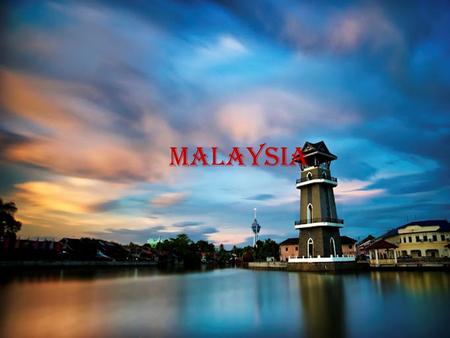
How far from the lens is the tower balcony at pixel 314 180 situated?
1459 inches

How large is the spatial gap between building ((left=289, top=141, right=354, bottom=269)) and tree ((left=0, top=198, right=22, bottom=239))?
37223 millimetres

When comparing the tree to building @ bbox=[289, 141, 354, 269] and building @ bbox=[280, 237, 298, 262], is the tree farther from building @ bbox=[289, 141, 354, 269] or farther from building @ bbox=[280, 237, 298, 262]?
building @ bbox=[280, 237, 298, 262]

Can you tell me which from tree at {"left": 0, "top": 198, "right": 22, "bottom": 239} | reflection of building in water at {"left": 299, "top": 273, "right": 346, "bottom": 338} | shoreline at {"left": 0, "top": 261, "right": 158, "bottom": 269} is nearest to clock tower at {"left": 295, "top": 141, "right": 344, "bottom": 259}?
reflection of building in water at {"left": 299, "top": 273, "right": 346, "bottom": 338}

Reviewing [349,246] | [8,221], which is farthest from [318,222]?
[8,221]

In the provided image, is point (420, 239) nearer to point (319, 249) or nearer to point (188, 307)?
point (319, 249)

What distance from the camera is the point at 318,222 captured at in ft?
118

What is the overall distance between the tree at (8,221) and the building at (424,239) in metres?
52.8

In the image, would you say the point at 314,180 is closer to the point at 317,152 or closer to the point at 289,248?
the point at 317,152

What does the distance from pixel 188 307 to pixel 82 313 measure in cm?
429

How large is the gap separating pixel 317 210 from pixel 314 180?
353 centimetres

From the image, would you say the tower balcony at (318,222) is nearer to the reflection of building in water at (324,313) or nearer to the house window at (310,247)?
the house window at (310,247)

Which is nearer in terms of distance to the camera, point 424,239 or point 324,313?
point 324,313

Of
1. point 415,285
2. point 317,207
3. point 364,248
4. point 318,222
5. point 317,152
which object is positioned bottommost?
point 415,285

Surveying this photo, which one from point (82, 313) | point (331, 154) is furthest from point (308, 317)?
point (331, 154)
